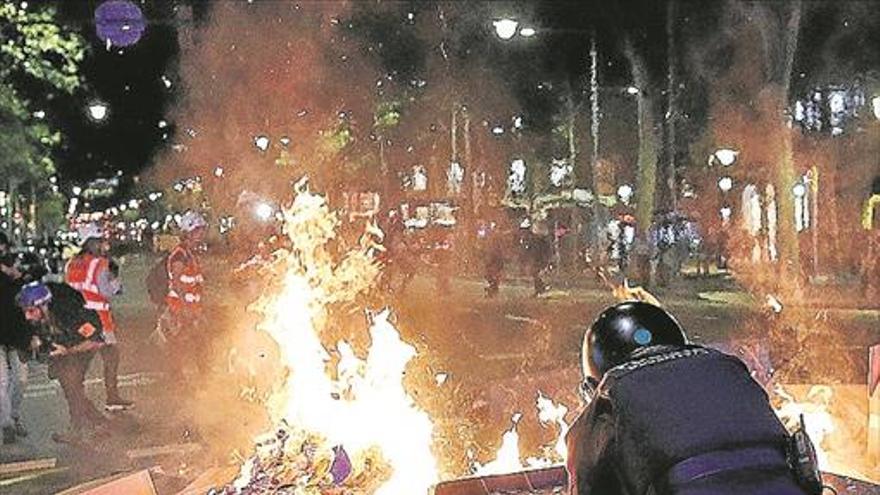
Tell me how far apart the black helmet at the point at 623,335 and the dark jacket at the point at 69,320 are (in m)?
8.10

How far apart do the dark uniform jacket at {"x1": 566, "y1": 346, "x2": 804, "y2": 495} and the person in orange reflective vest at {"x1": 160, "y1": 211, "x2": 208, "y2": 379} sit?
412 inches

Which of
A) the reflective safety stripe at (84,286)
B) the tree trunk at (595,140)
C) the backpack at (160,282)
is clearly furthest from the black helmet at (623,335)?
the tree trunk at (595,140)

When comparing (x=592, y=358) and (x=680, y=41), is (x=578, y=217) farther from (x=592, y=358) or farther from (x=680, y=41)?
(x=592, y=358)

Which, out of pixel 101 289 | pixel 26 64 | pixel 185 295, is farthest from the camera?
pixel 26 64

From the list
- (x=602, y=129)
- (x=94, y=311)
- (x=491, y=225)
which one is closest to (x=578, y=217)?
(x=491, y=225)

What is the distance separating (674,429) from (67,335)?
8.78m

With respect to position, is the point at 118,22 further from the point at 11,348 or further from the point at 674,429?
the point at 674,429

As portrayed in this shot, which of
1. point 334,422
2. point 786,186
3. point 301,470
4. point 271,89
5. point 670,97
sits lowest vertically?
point 301,470

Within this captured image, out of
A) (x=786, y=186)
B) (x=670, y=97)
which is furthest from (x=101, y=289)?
(x=670, y=97)

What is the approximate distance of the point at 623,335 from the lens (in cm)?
376

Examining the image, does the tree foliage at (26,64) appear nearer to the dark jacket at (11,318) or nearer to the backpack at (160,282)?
the backpack at (160,282)

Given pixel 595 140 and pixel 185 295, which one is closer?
pixel 185 295

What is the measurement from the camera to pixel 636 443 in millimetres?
3291

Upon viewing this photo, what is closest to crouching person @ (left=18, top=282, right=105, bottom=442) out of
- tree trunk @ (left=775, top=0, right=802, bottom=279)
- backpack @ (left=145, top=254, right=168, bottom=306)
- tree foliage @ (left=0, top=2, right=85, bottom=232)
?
backpack @ (left=145, top=254, right=168, bottom=306)
